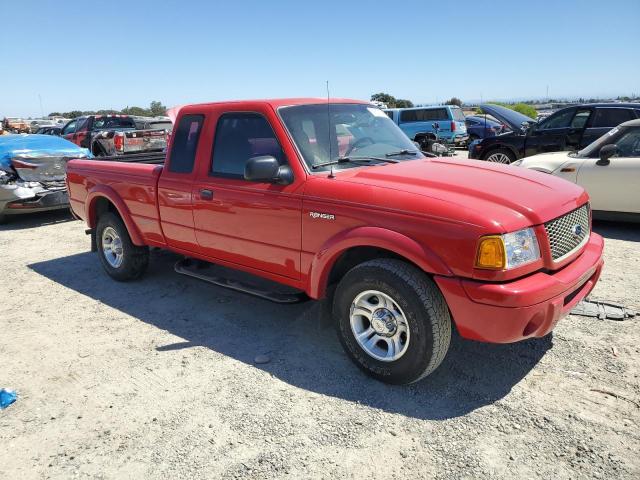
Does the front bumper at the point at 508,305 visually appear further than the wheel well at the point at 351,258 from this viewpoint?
No

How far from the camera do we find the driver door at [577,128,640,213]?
672 cm

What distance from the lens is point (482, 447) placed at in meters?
2.74

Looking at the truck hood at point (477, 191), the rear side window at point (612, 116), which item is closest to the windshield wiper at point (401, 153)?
the truck hood at point (477, 191)

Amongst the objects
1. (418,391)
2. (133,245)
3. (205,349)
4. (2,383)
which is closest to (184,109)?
(133,245)

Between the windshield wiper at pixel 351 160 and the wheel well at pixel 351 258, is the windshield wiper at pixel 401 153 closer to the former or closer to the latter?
the windshield wiper at pixel 351 160

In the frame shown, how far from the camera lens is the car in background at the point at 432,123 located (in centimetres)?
2088

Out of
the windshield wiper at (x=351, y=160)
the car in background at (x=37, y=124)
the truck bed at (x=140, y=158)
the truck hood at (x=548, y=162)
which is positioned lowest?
the truck hood at (x=548, y=162)

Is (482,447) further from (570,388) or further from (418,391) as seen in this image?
(570,388)

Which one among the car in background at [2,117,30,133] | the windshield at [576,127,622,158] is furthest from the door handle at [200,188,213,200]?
the car in background at [2,117,30,133]

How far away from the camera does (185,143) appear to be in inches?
180

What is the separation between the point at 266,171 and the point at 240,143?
2.49ft

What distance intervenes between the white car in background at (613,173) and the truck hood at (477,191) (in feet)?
12.2

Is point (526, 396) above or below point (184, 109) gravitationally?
below

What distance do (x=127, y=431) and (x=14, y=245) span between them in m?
5.90
